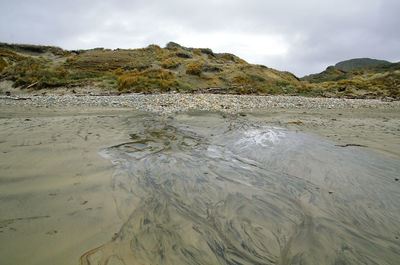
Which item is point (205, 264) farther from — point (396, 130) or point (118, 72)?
point (118, 72)

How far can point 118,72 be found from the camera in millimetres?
18562

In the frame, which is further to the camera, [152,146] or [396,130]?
[396,130]

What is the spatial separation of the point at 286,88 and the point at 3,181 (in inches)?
755

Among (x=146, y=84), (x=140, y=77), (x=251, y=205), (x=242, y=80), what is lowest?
(x=251, y=205)

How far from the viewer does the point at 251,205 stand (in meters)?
1.99

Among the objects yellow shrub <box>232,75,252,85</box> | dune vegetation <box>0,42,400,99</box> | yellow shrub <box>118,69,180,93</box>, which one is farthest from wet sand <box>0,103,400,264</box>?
yellow shrub <box>232,75,252,85</box>

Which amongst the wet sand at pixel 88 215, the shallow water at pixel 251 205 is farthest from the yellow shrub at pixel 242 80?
the wet sand at pixel 88 215

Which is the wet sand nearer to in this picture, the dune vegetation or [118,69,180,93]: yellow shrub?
[118,69,180,93]: yellow shrub

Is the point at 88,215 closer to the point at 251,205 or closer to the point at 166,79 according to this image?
the point at 251,205

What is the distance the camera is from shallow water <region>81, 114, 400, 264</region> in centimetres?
138

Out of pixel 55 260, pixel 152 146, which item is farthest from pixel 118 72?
pixel 55 260

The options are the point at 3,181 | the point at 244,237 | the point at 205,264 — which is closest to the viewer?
the point at 205,264

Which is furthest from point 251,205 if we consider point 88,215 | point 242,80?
point 242,80

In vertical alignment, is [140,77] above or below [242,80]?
below
